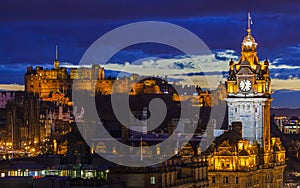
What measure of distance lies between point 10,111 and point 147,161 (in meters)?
101

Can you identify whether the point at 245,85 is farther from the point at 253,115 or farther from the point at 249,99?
the point at 253,115

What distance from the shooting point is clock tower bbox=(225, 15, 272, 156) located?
475 feet

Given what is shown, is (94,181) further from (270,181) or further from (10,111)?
(10,111)

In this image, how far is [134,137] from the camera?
422 feet

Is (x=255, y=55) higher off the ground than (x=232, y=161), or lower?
higher

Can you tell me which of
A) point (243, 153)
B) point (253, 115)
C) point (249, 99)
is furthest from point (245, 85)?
point (243, 153)

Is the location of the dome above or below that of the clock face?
below

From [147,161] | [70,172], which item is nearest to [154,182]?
[147,161]

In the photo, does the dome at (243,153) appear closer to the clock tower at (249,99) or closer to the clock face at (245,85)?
the clock tower at (249,99)

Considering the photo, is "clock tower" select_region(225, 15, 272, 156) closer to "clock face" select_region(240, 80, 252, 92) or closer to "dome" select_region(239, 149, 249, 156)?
"clock face" select_region(240, 80, 252, 92)

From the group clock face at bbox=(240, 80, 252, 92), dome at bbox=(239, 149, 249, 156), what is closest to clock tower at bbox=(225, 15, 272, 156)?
clock face at bbox=(240, 80, 252, 92)

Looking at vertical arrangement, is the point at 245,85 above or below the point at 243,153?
above

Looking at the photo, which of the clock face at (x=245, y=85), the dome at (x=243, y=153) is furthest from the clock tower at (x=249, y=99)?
the dome at (x=243, y=153)

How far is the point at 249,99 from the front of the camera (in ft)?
474
